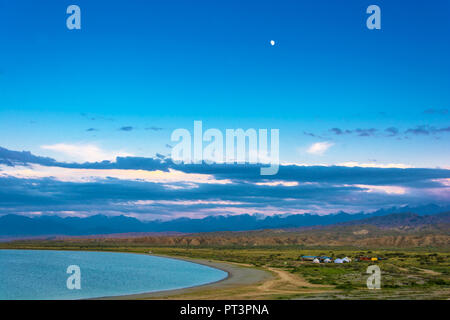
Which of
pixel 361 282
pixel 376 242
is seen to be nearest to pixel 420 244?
pixel 376 242

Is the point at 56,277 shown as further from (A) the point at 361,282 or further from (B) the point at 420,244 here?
(B) the point at 420,244

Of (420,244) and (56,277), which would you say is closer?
(56,277)

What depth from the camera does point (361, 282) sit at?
5266 centimetres
